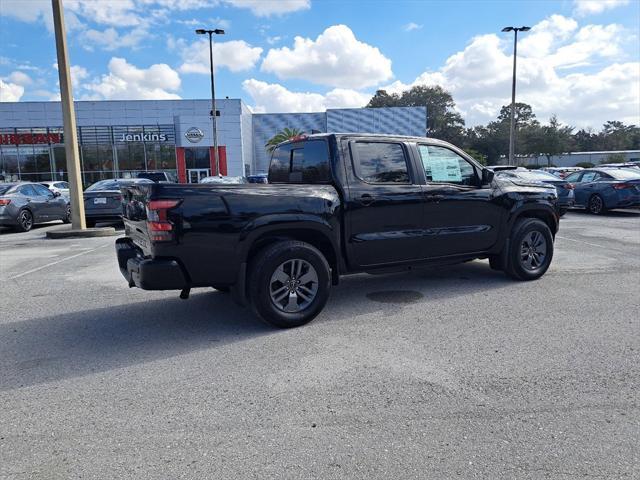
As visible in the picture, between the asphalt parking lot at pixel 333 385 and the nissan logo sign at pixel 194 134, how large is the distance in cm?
3526

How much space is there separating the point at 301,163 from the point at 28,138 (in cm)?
4194

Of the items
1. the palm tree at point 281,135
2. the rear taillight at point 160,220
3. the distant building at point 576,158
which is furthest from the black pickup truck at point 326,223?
the distant building at point 576,158

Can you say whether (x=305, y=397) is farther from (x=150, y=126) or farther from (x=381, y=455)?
(x=150, y=126)

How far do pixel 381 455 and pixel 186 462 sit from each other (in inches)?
42.0

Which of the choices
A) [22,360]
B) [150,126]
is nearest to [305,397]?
[22,360]

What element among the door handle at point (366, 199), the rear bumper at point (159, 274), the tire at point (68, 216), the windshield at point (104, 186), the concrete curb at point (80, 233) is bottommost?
the concrete curb at point (80, 233)

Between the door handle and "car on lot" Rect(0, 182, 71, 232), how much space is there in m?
12.5

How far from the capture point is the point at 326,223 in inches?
199

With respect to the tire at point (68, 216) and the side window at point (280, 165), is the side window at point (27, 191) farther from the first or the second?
the side window at point (280, 165)

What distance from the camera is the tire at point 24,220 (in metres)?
14.3

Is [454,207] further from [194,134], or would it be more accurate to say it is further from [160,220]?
[194,134]

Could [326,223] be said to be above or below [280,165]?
below

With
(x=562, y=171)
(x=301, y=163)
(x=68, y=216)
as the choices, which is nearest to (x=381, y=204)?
(x=301, y=163)

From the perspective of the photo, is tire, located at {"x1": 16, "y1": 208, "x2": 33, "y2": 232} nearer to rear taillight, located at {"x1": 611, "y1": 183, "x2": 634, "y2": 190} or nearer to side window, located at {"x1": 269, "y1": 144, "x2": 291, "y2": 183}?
side window, located at {"x1": 269, "y1": 144, "x2": 291, "y2": 183}
